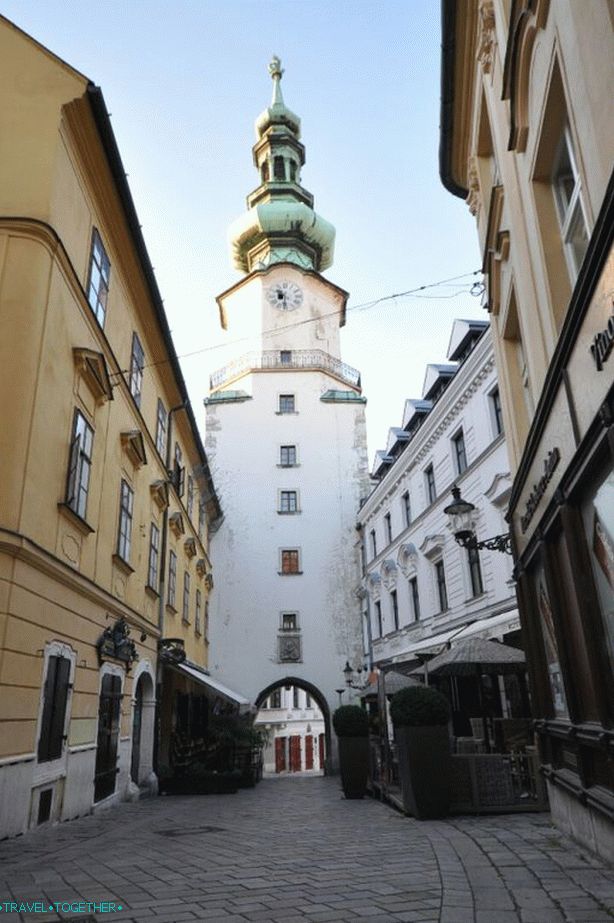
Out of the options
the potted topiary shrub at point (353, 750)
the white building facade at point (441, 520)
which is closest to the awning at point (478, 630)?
the white building facade at point (441, 520)

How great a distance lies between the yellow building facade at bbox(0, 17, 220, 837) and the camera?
8.73 metres

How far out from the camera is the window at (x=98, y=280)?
12.2 m

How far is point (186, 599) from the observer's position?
23.0 meters

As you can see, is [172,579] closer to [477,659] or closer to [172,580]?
[172,580]

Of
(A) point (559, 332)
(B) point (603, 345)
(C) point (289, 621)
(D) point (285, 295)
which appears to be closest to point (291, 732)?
(C) point (289, 621)

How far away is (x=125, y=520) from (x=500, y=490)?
27.9 feet

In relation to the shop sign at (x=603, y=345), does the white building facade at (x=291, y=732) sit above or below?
below

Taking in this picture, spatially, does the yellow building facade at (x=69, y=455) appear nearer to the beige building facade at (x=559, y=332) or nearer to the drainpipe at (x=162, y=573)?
the drainpipe at (x=162, y=573)

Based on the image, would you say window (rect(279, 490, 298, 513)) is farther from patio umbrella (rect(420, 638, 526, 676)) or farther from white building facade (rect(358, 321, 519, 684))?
patio umbrella (rect(420, 638, 526, 676))

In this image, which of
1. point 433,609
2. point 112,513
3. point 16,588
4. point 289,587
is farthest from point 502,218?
point 289,587

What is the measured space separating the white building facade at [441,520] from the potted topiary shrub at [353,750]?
3.39 meters

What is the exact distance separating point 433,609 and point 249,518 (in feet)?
39.1

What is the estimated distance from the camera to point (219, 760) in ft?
61.9

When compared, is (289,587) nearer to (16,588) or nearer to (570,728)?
(16,588)
